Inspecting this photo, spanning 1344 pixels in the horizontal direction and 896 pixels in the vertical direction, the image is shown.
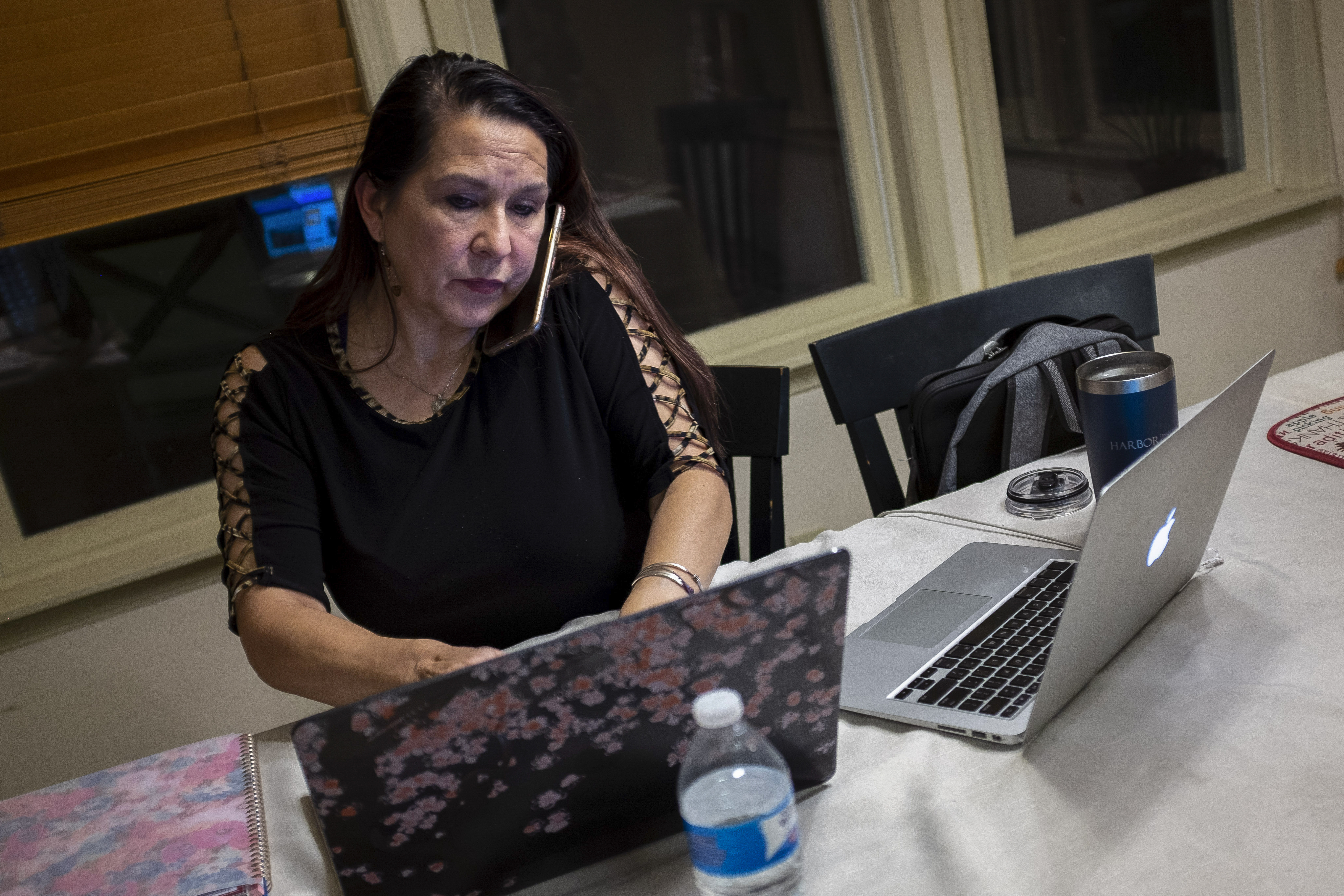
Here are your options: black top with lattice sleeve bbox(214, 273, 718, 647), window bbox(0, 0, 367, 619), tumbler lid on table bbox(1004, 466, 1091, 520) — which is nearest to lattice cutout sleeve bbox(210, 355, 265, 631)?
black top with lattice sleeve bbox(214, 273, 718, 647)

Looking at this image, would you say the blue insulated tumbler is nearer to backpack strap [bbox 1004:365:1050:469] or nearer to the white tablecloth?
the white tablecloth

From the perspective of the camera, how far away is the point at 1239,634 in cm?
83

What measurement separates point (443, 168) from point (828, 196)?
5.25ft

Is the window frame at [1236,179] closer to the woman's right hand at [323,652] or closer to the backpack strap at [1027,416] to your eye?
the backpack strap at [1027,416]

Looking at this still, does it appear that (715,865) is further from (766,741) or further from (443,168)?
(443,168)

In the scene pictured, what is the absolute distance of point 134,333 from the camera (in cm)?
210

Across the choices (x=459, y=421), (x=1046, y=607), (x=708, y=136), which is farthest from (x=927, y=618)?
(x=708, y=136)

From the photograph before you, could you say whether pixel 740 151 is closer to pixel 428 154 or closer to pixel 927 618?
pixel 428 154

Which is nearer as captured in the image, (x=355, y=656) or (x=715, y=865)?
(x=715, y=865)

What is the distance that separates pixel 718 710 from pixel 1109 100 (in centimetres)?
263

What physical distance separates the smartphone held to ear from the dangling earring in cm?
11

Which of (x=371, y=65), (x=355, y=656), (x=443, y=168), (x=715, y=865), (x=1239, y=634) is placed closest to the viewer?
(x=715, y=865)

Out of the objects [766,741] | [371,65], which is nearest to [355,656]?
[766,741]

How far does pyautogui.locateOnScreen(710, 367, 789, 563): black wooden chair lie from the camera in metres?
1.44
